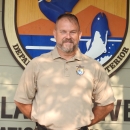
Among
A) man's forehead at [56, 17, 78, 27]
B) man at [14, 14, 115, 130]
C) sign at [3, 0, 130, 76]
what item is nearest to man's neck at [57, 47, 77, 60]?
man at [14, 14, 115, 130]

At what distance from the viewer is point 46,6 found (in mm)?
4324

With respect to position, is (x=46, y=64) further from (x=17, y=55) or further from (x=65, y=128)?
(x=17, y=55)

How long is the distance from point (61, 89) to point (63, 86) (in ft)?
0.09

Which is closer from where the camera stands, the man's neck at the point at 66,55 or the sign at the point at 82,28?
the man's neck at the point at 66,55

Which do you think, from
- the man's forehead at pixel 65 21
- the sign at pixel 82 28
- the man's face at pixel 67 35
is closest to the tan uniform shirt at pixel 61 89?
the man's face at pixel 67 35

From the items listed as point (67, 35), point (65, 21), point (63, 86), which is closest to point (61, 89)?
point (63, 86)

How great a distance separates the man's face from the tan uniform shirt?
10 cm

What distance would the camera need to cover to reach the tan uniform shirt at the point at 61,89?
3027 mm

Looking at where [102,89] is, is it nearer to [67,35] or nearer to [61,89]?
[61,89]

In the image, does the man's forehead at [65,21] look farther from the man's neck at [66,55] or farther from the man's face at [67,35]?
the man's neck at [66,55]

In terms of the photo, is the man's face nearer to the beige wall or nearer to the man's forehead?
the man's forehead

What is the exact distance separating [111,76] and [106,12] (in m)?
0.73

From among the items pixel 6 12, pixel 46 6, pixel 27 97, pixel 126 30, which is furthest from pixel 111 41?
pixel 27 97

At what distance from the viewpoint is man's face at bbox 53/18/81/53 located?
310 centimetres
